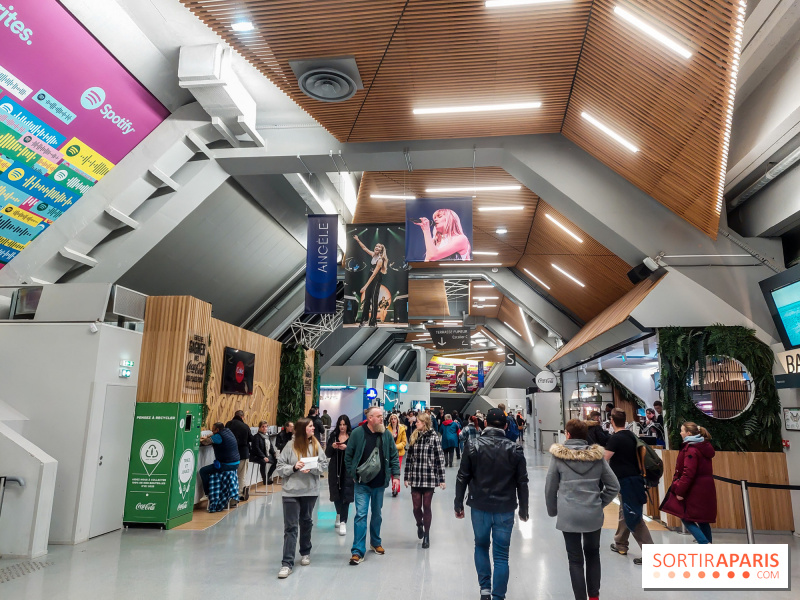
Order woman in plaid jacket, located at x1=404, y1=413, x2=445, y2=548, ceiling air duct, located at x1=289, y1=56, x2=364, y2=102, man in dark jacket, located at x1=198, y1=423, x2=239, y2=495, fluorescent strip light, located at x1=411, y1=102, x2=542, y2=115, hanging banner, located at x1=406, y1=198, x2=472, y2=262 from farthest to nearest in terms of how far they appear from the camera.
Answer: man in dark jacket, located at x1=198, y1=423, x2=239, y2=495 → hanging banner, located at x1=406, y1=198, x2=472, y2=262 → fluorescent strip light, located at x1=411, y1=102, x2=542, y2=115 → woman in plaid jacket, located at x1=404, y1=413, x2=445, y2=548 → ceiling air duct, located at x1=289, y1=56, x2=364, y2=102

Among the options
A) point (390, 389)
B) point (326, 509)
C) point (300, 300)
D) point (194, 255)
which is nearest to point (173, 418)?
point (326, 509)

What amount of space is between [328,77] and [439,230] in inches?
120

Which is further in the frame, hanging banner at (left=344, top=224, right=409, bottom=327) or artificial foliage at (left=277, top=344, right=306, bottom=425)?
artificial foliage at (left=277, top=344, right=306, bottom=425)

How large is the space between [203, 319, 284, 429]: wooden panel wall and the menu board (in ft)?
12.3

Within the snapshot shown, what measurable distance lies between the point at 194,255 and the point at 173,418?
4.14 metres

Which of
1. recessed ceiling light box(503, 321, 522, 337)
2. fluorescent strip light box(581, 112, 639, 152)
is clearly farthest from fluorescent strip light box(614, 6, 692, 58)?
recessed ceiling light box(503, 321, 522, 337)

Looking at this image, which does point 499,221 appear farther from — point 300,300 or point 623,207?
point 300,300

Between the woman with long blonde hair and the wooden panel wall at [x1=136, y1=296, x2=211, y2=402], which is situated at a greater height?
the wooden panel wall at [x1=136, y1=296, x2=211, y2=402]

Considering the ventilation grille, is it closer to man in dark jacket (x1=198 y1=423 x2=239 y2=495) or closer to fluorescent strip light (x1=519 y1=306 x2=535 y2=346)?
man in dark jacket (x1=198 y1=423 x2=239 y2=495)

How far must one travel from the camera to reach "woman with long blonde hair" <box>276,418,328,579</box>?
5066 mm

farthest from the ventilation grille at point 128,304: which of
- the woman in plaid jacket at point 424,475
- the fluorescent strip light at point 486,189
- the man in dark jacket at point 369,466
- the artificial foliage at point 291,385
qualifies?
the artificial foliage at point 291,385

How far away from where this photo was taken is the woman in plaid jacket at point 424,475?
6062 millimetres

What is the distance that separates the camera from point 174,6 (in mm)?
6461

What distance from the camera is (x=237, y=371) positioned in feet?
36.2
